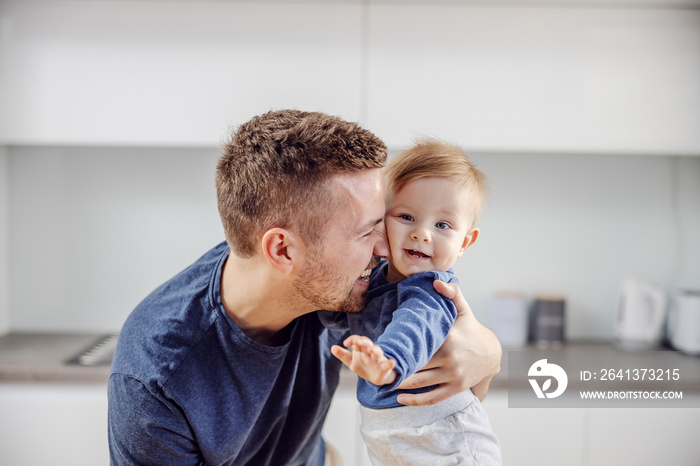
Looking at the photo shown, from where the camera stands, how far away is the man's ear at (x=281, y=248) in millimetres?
1126

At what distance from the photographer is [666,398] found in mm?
2078

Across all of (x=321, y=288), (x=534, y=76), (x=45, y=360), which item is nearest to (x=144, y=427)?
(x=321, y=288)

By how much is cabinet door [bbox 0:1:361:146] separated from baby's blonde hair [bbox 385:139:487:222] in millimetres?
986

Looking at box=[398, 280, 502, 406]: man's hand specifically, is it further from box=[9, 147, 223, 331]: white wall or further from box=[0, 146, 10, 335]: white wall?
box=[0, 146, 10, 335]: white wall

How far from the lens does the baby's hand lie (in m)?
0.76

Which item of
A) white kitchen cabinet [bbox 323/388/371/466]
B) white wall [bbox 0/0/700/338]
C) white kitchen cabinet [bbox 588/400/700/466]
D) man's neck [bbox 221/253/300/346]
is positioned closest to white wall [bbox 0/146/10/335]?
white wall [bbox 0/0/700/338]

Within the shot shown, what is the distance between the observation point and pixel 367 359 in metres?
0.76

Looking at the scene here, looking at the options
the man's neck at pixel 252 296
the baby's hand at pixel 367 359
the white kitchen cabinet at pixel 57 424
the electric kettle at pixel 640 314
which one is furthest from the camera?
the electric kettle at pixel 640 314

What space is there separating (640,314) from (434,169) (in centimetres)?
163

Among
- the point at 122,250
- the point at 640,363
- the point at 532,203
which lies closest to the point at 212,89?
the point at 122,250

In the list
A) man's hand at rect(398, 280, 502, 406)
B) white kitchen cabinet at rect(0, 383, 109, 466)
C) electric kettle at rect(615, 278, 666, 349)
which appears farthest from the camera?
electric kettle at rect(615, 278, 666, 349)

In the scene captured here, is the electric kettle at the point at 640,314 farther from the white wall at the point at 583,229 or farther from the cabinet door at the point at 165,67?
the cabinet door at the point at 165,67

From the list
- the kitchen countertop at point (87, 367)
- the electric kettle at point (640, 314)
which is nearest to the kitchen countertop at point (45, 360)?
the kitchen countertop at point (87, 367)

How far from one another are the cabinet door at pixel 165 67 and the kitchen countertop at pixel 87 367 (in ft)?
2.56
